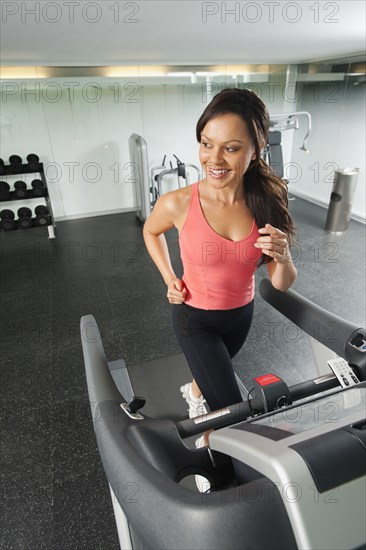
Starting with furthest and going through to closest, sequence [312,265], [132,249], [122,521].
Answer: [132,249] → [312,265] → [122,521]

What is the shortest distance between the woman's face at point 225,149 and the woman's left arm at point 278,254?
0.22 m

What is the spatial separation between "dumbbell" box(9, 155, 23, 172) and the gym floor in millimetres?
906

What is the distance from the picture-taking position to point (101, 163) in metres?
5.05

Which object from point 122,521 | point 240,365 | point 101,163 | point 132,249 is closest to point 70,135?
point 101,163

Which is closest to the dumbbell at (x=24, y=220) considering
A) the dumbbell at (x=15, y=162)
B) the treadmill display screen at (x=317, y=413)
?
the dumbbell at (x=15, y=162)

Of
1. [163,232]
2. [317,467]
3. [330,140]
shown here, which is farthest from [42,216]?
[317,467]

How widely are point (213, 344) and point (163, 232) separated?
1.61ft

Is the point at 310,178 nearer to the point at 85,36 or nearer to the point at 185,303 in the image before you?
the point at 85,36

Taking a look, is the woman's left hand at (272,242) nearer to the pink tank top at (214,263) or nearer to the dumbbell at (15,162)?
the pink tank top at (214,263)

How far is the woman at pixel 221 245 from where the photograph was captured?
110 centimetres

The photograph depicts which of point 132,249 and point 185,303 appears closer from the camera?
point 185,303

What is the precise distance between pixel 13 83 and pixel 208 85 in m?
2.67

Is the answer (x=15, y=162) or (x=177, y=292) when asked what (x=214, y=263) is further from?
(x=15, y=162)

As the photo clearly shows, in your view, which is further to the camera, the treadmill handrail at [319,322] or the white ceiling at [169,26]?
the white ceiling at [169,26]
